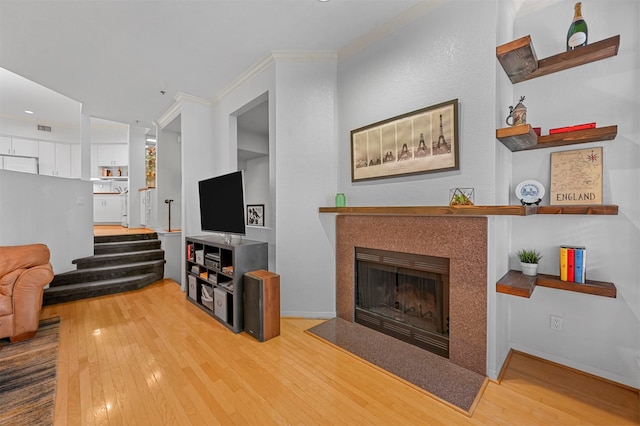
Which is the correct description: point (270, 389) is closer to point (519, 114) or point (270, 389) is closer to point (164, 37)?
point (519, 114)

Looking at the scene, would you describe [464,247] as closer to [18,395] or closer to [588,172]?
[588,172]

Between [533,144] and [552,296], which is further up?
[533,144]

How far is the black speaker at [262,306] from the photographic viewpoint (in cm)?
251

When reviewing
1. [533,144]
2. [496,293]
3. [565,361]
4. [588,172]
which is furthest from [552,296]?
[533,144]

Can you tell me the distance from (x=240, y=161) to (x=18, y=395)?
5357 millimetres

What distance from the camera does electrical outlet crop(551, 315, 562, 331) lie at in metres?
2.06

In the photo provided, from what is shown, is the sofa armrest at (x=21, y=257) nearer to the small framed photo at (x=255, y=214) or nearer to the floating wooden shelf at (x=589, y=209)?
the small framed photo at (x=255, y=214)

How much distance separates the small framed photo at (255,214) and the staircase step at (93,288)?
89.6 inches

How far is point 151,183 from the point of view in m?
7.09

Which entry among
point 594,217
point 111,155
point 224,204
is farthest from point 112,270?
point 594,217

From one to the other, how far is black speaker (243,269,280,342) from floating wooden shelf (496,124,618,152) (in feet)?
7.44

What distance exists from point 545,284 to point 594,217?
23.8 inches

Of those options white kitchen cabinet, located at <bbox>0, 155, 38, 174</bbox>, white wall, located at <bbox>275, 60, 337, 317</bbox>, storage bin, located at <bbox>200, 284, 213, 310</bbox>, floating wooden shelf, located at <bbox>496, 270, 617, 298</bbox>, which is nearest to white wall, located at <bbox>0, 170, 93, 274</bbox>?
storage bin, located at <bbox>200, 284, 213, 310</bbox>

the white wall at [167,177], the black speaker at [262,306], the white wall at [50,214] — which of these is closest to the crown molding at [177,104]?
the white wall at [167,177]
